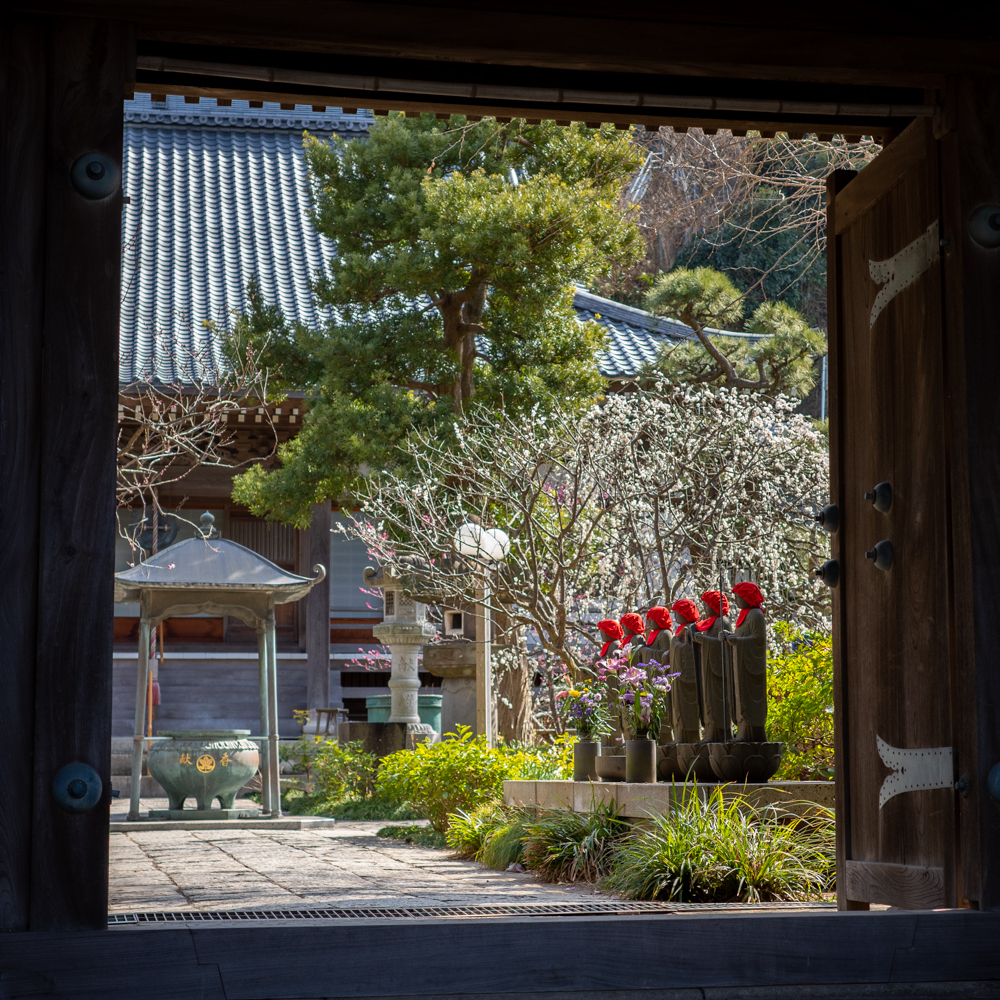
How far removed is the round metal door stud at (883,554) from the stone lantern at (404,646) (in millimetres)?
10083

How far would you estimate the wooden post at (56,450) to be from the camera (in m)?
3.13

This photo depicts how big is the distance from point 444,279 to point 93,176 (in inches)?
A: 353

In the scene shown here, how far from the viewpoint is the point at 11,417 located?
3244 millimetres

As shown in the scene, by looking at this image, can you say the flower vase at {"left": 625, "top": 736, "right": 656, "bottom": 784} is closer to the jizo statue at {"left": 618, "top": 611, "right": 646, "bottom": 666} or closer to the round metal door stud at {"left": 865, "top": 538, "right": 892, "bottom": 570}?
the jizo statue at {"left": 618, "top": 611, "right": 646, "bottom": 666}

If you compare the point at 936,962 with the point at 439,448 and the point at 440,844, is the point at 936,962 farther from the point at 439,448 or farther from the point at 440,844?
the point at 439,448

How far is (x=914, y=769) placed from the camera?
379 cm

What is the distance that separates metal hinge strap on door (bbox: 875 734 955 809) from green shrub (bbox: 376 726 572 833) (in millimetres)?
5320

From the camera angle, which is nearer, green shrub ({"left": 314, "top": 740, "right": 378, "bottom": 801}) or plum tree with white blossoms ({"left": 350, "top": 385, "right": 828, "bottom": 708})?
plum tree with white blossoms ({"left": 350, "top": 385, "right": 828, "bottom": 708})

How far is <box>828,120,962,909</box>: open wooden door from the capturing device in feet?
12.2

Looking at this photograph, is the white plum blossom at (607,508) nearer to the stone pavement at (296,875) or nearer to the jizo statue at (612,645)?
the jizo statue at (612,645)

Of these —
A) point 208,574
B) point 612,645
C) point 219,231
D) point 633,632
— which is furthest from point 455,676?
point 219,231

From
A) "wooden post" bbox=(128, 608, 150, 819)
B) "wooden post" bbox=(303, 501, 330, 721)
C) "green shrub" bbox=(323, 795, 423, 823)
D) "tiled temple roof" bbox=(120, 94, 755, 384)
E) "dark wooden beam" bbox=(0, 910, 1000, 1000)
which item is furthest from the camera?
"tiled temple roof" bbox=(120, 94, 755, 384)

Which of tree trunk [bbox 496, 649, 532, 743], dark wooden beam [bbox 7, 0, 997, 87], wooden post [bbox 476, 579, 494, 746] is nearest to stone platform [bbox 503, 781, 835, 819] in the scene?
wooden post [bbox 476, 579, 494, 746]

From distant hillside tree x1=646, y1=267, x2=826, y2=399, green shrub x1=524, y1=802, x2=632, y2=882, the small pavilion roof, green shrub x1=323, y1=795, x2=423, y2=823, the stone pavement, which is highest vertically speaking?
distant hillside tree x1=646, y1=267, x2=826, y2=399
